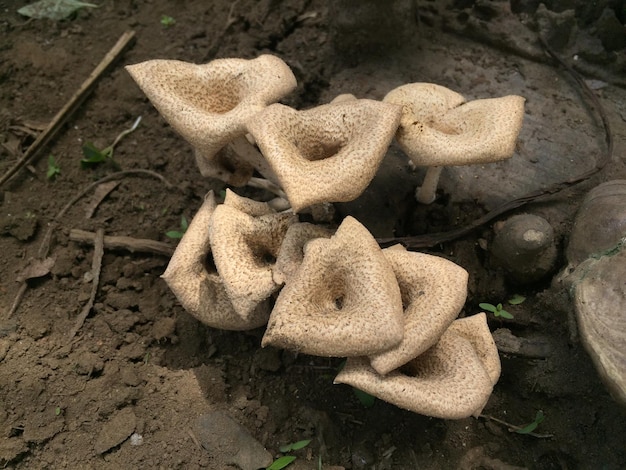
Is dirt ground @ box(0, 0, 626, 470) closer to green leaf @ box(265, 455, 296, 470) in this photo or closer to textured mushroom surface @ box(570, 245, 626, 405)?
green leaf @ box(265, 455, 296, 470)

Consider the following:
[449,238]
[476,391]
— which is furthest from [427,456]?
[449,238]

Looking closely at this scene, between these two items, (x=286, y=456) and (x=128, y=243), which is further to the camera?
(x=128, y=243)

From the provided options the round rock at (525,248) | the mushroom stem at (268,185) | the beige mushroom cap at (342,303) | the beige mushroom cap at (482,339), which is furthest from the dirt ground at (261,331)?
the beige mushroom cap at (342,303)

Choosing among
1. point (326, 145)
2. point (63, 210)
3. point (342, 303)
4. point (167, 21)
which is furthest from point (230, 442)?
point (167, 21)

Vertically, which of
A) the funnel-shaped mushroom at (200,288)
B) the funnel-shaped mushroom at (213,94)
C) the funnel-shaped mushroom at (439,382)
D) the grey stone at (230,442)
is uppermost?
the funnel-shaped mushroom at (213,94)

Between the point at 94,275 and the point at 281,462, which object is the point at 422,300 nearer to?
the point at 281,462

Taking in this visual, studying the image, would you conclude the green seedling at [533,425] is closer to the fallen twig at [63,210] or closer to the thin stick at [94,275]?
the thin stick at [94,275]
